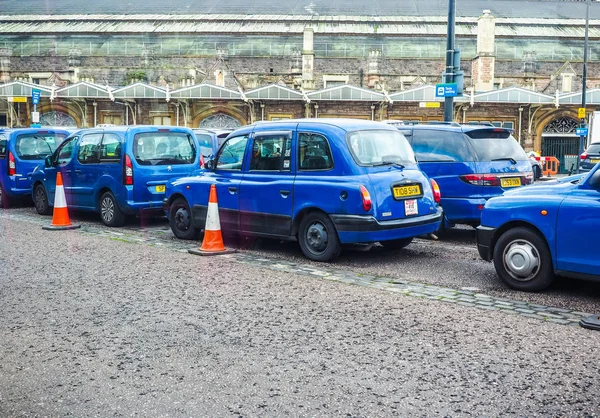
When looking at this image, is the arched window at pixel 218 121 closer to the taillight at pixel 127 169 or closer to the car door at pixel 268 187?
the taillight at pixel 127 169

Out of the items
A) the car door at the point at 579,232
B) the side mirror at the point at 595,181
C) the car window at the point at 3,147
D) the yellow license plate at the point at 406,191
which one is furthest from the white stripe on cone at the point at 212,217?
the car window at the point at 3,147

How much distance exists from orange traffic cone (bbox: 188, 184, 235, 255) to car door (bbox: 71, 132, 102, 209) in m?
4.08

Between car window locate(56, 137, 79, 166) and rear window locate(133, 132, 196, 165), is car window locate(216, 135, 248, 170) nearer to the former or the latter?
rear window locate(133, 132, 196, 165)

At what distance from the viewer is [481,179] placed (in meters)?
10.1

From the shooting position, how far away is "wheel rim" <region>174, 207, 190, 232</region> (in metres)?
10.7

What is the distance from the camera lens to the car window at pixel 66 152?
43.6ft

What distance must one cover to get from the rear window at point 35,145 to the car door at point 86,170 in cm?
306

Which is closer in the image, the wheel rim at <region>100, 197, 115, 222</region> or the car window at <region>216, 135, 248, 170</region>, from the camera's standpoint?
the car window at <region>216, 135, 248, 170</region>

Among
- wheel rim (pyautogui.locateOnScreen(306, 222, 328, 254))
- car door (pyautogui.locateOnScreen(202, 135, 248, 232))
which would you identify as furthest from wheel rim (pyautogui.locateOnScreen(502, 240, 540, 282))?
car door (pyautogui.locateOnScreen(202, 135, 248, 232))

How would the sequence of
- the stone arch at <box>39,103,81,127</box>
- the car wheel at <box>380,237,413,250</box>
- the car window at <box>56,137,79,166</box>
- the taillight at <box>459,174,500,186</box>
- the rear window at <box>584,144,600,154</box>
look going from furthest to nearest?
the stone arch at <box>39,103,81,127</box>
the rear window at <box>584,144,600,154</box>
the car window at <box>56,137,79,166</box>
the taillight at <box>459,174,500,186</box>
the car wheel at <box>380,237,413,250</box>

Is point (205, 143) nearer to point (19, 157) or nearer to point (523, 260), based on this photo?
point (19, 157)

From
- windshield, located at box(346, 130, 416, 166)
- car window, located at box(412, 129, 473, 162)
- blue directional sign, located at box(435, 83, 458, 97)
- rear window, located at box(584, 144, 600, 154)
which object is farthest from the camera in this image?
rear window, located at box(584, 144, 600, 154)

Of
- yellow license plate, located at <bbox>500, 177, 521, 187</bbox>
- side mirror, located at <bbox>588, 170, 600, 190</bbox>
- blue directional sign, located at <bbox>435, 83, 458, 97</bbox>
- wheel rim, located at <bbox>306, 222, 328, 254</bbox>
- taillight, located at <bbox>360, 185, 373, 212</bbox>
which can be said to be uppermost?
blue directional sign, located at <bbox>435, 83, 458, 97</bbox>

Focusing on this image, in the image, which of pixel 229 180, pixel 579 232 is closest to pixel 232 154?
pixel 229 180
